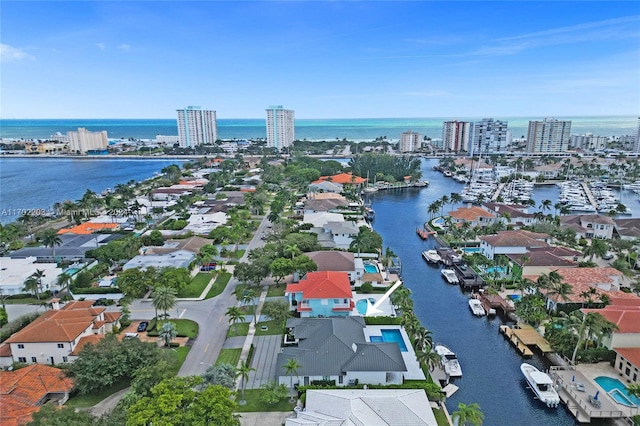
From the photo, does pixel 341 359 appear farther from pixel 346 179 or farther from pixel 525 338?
pixel 346 179

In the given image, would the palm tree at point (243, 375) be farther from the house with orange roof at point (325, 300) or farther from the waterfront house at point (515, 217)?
the waterfront house at point (515, 217)

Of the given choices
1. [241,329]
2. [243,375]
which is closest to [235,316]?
[241,329]

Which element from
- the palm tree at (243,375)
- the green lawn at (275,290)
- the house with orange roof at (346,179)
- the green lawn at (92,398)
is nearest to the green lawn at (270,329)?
the green lawn at (275,290)

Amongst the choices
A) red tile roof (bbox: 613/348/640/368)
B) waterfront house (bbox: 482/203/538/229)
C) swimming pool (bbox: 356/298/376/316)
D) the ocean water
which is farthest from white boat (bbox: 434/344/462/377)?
the ocean water

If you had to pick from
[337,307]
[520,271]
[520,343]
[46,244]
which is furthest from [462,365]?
[46,244]

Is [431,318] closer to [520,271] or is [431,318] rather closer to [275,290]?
[520,271]

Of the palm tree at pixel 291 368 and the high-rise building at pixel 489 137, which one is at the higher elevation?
the high-rise building at pixel 489 137

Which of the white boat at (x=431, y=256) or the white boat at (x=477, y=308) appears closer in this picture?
the white boat at (x=477, y=308)
